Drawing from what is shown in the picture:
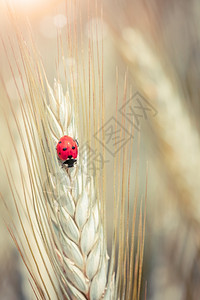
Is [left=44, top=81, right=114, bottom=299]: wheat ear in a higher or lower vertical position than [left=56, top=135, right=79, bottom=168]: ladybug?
lower

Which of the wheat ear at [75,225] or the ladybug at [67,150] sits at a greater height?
the ladybug at [67,150]

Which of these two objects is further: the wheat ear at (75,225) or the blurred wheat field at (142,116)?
the blurred wheat field at (142,116)

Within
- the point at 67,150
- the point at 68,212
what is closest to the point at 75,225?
the point at 68,212

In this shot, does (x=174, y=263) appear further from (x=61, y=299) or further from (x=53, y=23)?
(x=53, y=23)

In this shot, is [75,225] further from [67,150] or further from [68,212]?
[67,150]

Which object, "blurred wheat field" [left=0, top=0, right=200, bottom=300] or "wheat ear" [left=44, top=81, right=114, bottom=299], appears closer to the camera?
"wheat ear" [left=44, top=81, right=114, bottom=299]
